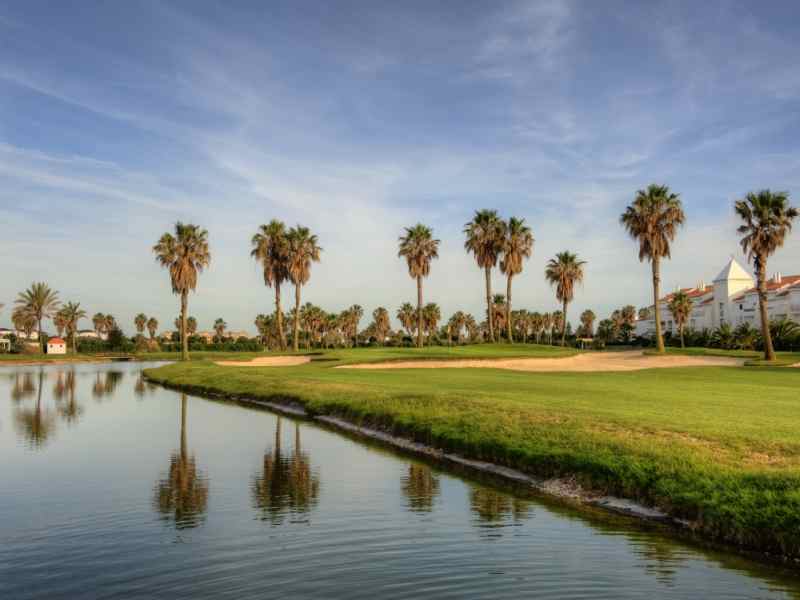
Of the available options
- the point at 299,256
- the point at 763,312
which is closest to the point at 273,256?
the point at 299,256

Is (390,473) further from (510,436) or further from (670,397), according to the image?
(670,397)

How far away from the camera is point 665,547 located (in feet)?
39.3

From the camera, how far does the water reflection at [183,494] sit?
13727mm

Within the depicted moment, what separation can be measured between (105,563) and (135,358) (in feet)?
410

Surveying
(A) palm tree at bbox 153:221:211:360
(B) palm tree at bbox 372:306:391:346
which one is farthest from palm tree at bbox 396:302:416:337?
(A) palm tree at bbox 153:221:211:360

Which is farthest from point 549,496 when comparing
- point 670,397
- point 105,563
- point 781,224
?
point 781,224

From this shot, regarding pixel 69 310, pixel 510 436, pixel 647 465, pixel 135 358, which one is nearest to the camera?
pixel 647 465

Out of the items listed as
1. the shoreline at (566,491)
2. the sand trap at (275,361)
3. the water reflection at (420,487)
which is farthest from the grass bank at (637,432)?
the sand trap at (275,361)

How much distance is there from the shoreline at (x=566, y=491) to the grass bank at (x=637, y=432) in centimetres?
17

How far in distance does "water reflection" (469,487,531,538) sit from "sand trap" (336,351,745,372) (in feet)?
139

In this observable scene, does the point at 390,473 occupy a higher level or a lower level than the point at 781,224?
lower

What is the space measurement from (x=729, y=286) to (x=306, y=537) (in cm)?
13203

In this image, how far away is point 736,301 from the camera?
126062mm

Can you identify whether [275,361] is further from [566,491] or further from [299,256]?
[566,491]
